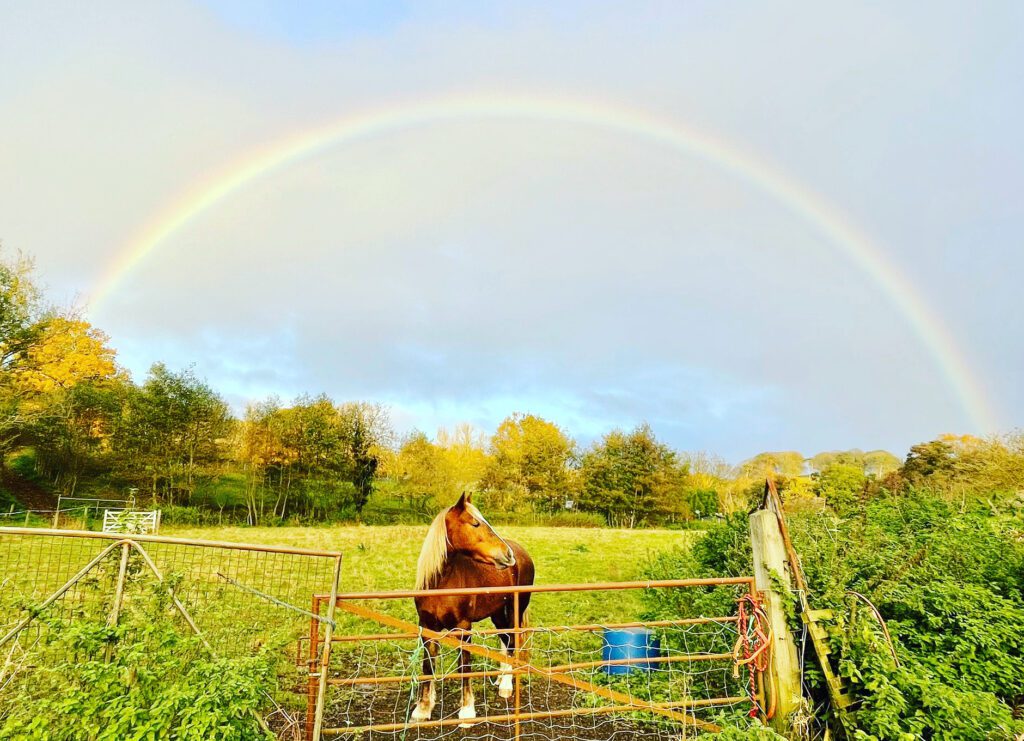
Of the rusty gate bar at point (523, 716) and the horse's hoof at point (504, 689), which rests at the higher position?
the rusty gate bar at point (523, 716)

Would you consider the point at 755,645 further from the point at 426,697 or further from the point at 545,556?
the point at 545,556


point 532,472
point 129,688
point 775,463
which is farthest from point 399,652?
point 775,463

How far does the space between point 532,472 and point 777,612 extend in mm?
35144

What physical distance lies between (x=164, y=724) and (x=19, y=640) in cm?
150

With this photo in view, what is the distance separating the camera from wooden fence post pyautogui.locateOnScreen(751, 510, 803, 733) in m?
4.42

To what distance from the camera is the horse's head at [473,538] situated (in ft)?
19.3

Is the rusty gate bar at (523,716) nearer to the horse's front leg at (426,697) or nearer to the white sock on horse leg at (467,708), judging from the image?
the horse's front leg at (426,697)

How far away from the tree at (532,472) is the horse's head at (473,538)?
31637 mm

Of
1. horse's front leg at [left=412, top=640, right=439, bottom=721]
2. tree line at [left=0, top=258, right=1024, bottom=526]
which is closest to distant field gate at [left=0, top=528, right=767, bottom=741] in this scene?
horse's front leg at [left=412, top=640, right=439, bottom=721]

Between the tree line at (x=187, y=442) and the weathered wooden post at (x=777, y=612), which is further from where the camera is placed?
the tree line at (x=187, y=442)

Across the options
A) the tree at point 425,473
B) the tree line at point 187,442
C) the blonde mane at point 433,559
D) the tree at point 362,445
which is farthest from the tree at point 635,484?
the blonde mane at point 433,559

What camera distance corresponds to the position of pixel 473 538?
5898 millimetres

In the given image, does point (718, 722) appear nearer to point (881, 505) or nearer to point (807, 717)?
point (807, 717)

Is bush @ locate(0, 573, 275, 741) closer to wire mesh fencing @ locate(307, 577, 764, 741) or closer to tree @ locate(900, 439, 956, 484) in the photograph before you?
wire mesh fencing @ locate(307, 577, 764, 741)
